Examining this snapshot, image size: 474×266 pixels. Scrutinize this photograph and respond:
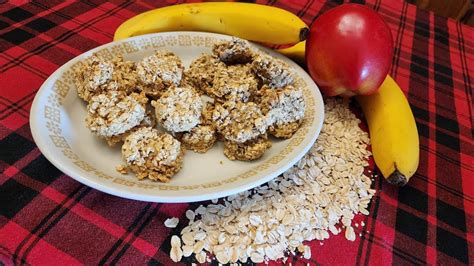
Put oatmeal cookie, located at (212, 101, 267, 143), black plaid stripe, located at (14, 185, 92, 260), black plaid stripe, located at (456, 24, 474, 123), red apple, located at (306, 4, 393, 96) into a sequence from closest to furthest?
black plaid stripe, located at (14, 185, 92, 260) → oatmeal cookie, located at (212, 101, 267, 143) → red apple, located at (306, 4, 393, 96) → black plaid stripe, located at (456, 24, 474, 123)

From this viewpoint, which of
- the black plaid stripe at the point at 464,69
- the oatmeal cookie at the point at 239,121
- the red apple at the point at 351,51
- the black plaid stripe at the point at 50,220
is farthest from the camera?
the black plaid stripe at the point at 464,69

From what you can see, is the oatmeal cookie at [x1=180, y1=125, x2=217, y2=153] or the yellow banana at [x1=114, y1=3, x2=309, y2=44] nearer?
the oatmeal cookie at [x1=180, y1=125, x2=217, y2=153]

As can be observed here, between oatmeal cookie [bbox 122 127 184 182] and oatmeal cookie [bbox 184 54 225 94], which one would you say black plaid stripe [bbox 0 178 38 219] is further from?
oatmeal cookie [bbox 184 54 225 94]

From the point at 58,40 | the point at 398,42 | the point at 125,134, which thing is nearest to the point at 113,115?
the point at 125,134

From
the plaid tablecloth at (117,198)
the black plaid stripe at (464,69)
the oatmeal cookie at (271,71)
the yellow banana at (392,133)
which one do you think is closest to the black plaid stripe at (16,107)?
the plaid tablecloth at (117,198)

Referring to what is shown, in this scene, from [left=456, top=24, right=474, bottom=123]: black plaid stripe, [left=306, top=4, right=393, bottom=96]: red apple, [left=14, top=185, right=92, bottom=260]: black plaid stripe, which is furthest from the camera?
[left=456, top=24, right=474, bottom=123]: black plaid stripe

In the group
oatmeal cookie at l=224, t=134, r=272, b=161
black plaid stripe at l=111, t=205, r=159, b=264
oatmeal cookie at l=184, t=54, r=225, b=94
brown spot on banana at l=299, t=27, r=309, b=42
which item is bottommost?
black plaid stripe at l=111, t=205, r=159, b=264

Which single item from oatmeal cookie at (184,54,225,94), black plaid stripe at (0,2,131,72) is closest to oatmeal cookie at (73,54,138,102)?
oatmeal cookie at (184,54,225,94)

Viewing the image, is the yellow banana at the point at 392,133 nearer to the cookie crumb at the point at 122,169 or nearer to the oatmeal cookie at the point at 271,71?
the oatmeal cookie at the point at 271,71

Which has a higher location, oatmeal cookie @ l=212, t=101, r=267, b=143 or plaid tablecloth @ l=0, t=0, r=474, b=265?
oatmeal cookie @ l=212, t=101, r=267, b=143
